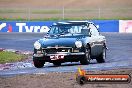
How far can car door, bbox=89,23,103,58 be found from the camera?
17219mm

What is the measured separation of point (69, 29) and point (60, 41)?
3.57 ft

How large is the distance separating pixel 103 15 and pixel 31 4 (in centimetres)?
3268

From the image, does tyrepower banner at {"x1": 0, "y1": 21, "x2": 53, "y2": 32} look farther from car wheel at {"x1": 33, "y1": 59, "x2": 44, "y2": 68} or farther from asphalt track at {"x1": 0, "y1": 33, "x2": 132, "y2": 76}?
car wheel at {"x1": 33, "y1": 59, "x2": 44, "y2": 68}

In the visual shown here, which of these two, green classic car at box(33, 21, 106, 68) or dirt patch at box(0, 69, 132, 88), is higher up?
green classic car at box(33, 21, 106, 68)

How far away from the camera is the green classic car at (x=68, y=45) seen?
53.2 feet

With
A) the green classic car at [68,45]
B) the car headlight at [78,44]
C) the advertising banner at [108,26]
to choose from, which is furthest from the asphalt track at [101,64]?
the advertising banner at [108,26]

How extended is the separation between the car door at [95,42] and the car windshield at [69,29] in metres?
0.27

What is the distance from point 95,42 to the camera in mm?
17469

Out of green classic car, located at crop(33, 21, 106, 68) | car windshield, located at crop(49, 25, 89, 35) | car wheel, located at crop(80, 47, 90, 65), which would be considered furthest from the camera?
car windshield, located at crop(49, 25, 89, 35)

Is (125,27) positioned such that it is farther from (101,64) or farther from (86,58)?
(86,58)

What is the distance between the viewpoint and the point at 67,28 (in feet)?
57.4

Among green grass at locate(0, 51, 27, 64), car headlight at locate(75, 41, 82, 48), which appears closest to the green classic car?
car headlight at locate(75, 41, 82, 48)

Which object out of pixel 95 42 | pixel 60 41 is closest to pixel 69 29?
pixel 95 42

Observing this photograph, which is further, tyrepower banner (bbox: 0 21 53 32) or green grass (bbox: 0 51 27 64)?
tyrepower banner (bbox: 0 21 53 32)
